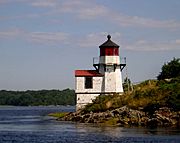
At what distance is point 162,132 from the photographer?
49969mm

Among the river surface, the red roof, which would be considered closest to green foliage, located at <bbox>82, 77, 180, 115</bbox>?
the red roof

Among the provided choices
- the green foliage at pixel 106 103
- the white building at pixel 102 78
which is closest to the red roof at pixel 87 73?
the white building at pixel 102 78

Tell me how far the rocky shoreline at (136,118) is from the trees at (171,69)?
1718 cm

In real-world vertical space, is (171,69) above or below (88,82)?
above

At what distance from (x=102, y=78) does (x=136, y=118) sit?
13210 mm

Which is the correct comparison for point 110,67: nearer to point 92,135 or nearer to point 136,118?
point 136,118

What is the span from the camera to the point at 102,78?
240ft

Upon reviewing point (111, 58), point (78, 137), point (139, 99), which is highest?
point (111, 58)

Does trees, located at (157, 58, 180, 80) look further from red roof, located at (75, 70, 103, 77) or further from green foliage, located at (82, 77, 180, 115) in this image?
red roof, located at (75, 70, 103, 77)

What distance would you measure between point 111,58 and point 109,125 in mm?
15683

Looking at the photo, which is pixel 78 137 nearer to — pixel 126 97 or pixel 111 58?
pixel 126 97

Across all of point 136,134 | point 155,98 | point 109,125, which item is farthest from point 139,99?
Answer: point 136,134

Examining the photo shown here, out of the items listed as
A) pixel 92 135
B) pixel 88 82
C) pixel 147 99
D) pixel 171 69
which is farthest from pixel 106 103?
pixel 92 135

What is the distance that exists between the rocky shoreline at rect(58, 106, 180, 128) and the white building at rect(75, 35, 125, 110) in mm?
7327
